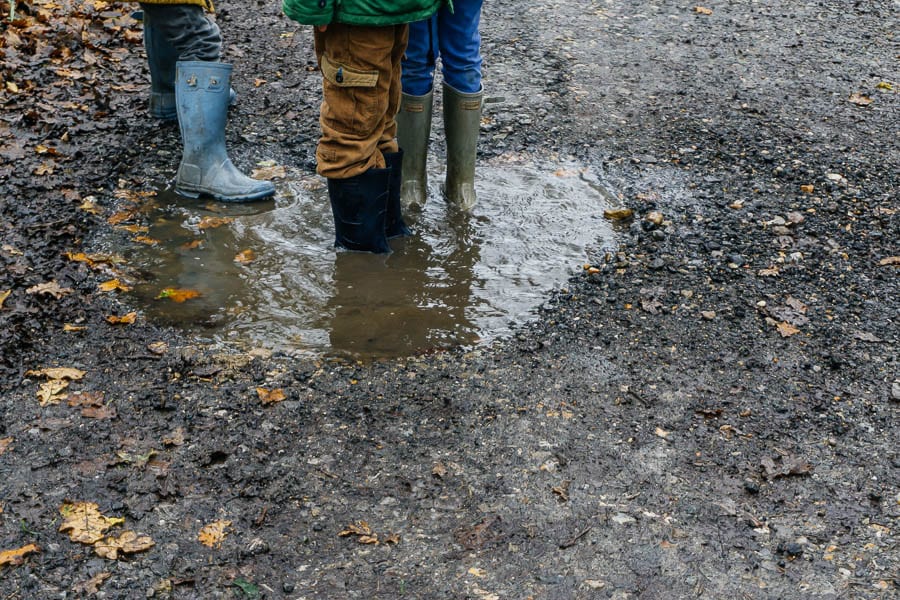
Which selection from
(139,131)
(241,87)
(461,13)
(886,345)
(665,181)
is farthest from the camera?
(241,87)

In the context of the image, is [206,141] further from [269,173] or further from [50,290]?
[50,290]

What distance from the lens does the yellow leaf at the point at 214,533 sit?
8.14ft

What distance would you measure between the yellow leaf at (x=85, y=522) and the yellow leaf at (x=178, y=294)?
3.92ft

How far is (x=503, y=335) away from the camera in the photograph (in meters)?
3.48

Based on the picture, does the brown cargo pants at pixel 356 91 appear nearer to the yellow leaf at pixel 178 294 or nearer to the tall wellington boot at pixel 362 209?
the tall wellington boot at pixel 362 209

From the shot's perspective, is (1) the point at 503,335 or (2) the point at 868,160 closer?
(1) the point at 503,335

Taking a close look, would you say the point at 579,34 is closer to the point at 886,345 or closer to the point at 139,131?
the point at 139,131

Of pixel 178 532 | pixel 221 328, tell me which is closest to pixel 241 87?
pixel 221 328

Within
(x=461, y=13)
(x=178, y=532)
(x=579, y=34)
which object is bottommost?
(x=178, y=532)

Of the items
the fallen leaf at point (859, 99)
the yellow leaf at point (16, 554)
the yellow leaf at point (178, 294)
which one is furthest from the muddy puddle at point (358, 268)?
the fallen leaf at point (859, 99)

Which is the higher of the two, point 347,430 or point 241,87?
point 241,87

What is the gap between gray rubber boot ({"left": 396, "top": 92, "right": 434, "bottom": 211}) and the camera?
13.7 ft

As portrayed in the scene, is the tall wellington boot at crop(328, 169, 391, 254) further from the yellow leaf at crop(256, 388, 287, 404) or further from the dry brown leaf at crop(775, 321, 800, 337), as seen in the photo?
the dry brown leaf at crop(775, 321, 800, 337)

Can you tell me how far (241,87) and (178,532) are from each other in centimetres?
370
